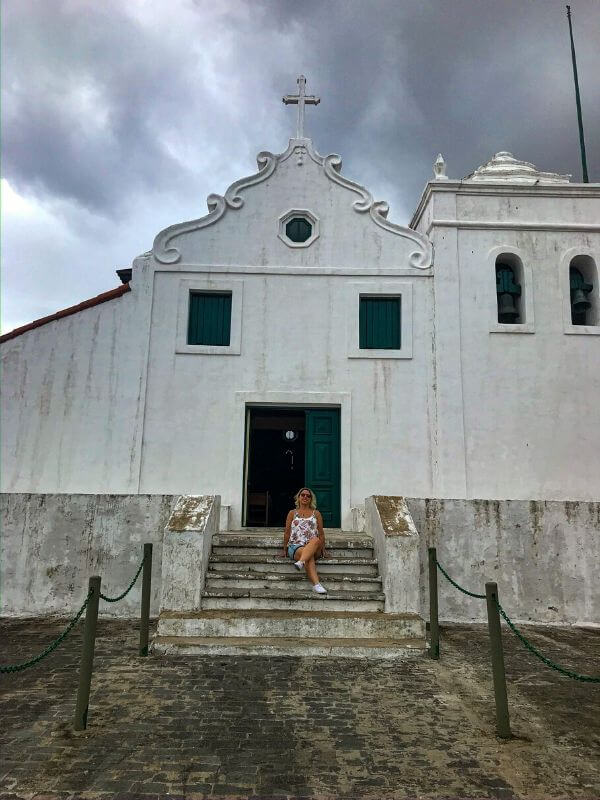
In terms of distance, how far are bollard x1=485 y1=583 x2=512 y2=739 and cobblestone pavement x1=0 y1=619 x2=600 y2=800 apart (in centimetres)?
13

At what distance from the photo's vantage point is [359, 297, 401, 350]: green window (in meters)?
11.3

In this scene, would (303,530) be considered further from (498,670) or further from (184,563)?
(498,670)

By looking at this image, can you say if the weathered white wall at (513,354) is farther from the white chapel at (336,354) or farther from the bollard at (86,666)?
the bollard at (86,666)

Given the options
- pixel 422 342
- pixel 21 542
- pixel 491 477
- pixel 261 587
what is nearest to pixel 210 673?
pixel 261 587

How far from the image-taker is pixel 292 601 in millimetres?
7742

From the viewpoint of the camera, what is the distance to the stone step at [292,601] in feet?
25.3

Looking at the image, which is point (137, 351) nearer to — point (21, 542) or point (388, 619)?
point (21, 542)

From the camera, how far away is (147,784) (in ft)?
13.4

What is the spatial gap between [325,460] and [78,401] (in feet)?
15.7

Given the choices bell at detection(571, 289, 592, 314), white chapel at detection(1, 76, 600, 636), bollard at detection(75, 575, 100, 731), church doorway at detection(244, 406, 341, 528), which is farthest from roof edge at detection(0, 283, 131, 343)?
bell at detection(571, 289, 592, 314)

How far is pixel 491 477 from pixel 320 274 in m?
5.05

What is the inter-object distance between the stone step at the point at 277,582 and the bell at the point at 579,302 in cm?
709

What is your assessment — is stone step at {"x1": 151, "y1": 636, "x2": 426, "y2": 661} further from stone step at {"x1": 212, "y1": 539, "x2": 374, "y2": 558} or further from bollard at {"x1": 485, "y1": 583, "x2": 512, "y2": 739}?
bollard at {"x1": 485, "y1": 583, "x2": 512, "y2": 739}

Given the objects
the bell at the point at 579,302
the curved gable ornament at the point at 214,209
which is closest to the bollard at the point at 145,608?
the curved gable ornament at the point at 214,209
